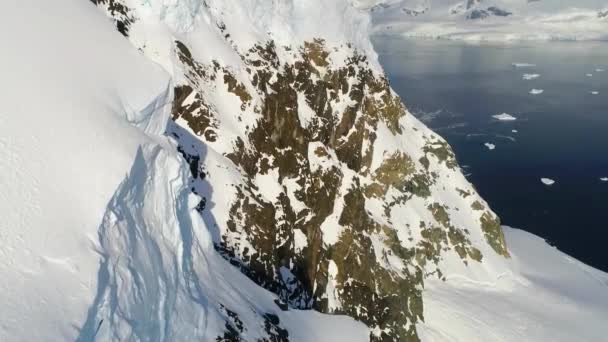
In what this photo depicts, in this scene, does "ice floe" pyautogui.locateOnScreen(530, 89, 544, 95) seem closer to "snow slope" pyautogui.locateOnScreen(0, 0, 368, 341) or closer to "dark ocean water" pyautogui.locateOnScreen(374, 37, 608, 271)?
"dark ocean water" pyautogui.locateOnScreen(374, 37, 608, 271)

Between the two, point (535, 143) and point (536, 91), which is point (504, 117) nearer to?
point (535, 143)

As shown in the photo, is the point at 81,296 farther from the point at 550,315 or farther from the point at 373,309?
the point at 550,315

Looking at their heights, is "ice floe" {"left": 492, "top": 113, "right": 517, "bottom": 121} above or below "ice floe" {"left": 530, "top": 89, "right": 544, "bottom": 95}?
below

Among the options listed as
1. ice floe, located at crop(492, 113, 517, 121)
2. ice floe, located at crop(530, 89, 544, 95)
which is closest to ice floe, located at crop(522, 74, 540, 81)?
ice floe, located at crop(530, 89, 544, 95)

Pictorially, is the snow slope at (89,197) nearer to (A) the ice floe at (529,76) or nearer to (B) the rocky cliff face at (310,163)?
(B) the rocky cliff face at (310,163)

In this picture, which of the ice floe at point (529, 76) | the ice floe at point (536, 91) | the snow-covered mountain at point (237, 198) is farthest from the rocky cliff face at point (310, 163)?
the ice floe at point (529, 76)
